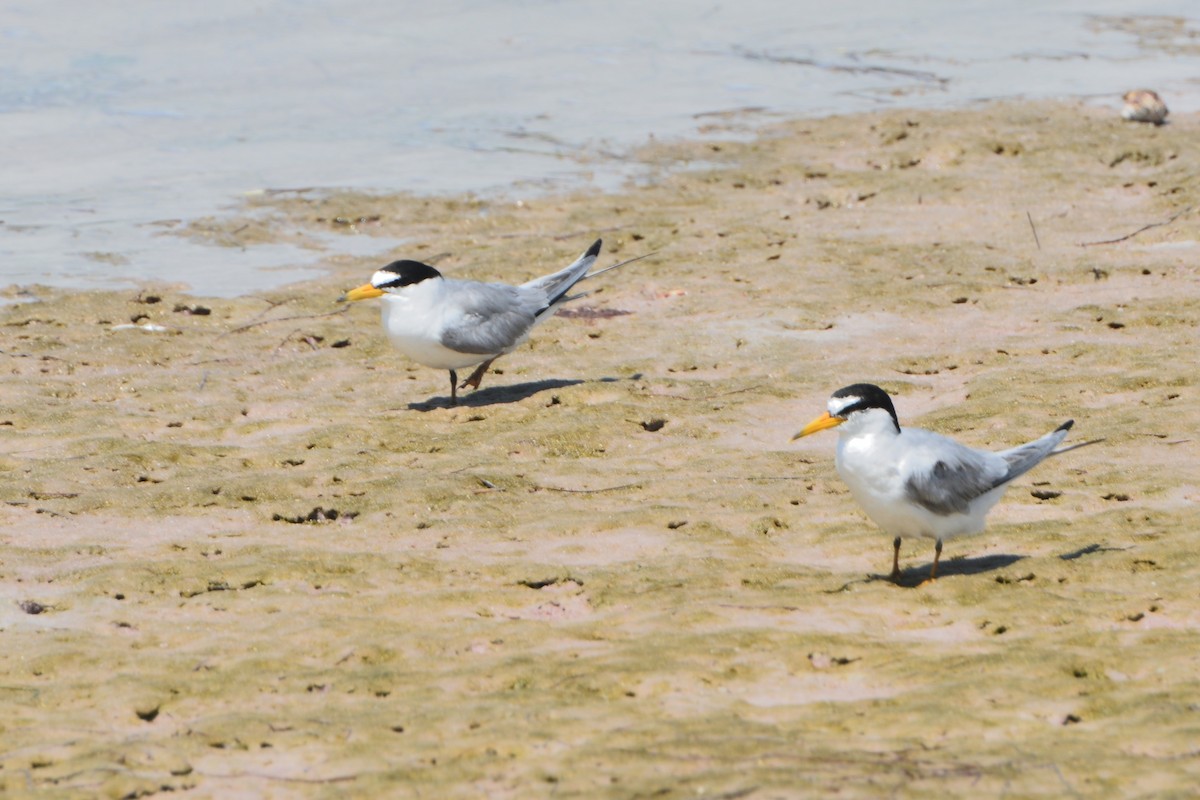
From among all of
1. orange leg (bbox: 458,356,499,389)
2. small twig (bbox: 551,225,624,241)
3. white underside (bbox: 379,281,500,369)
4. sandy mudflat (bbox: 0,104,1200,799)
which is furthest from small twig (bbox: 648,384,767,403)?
small twig (bbox: 551,225,624,241)

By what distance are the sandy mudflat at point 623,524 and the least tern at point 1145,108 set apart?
5.67ft

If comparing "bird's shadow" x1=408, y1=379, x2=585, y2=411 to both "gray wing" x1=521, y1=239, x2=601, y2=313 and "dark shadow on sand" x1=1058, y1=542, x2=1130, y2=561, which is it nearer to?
"gray wing" x1=521, y1=239, x2=601, y2=313

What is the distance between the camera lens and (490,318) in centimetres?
1075

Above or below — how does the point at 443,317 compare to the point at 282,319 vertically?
above

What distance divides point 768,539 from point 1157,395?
325 cm

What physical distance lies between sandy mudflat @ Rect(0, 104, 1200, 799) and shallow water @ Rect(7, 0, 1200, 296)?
38.4 inches

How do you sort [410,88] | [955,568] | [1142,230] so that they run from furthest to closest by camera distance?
[410,88] < [1142,230] < [955,568]

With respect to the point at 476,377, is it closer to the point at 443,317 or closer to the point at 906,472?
the point at 443,317

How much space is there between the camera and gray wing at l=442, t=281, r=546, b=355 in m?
10.5

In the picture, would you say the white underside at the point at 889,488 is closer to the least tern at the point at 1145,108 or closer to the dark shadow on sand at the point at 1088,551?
the dark shadow on sand at the point at 1088,551

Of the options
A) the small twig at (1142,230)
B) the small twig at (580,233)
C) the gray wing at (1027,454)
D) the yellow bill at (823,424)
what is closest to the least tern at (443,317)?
the yellow bill at (823,424)

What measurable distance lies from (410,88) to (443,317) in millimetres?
9567

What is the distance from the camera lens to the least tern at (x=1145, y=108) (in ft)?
56.8

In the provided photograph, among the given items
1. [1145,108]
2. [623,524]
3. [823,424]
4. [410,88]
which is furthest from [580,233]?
[823,424]
